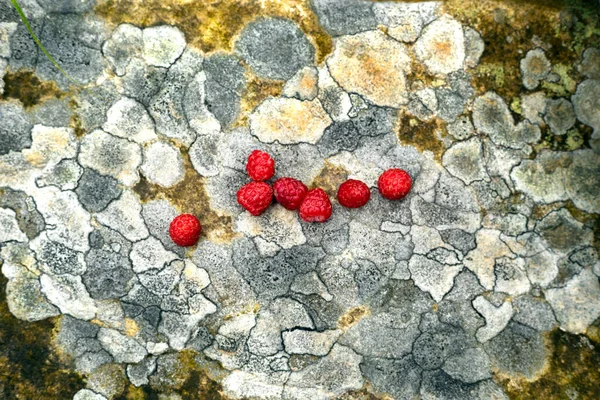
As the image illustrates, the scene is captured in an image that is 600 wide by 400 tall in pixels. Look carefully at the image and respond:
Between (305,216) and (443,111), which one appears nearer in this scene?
(305,216)

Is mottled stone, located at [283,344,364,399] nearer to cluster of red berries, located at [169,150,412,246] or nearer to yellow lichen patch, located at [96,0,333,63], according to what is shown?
cluster of red berries, located at [169,150,412,246]

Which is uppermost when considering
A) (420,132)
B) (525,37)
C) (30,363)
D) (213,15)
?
(525,37)

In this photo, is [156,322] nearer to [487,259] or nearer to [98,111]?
[98,111]

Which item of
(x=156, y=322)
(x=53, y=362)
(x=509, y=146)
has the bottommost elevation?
(x=53, y=362)

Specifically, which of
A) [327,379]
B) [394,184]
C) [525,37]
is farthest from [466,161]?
[327,379]

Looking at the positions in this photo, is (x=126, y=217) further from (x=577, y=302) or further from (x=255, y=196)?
(x=577, y=302)

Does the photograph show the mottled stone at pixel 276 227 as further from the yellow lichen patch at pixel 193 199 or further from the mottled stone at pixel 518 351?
the mottled stone at pixel 518 351

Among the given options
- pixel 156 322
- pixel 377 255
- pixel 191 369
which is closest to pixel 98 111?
pixel 156 322
